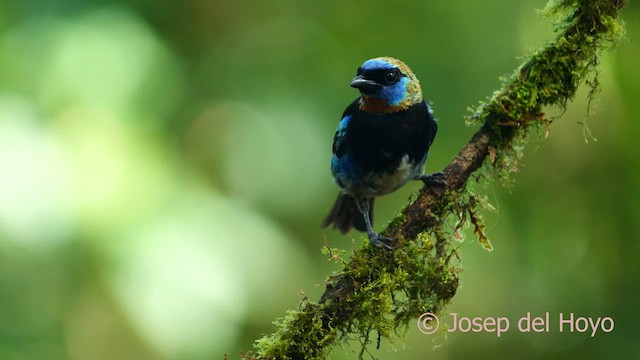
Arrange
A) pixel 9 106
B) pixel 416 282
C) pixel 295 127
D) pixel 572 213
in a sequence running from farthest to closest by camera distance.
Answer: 1. pixel 572 213
2. pixel 295 127
3. pixel 9 106
4. pixel 416 282

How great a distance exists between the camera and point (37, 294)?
370 centimetres

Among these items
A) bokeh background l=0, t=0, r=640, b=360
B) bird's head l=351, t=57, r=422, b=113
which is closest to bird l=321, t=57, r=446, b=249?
bird's head l=351, t=57, r=422, b=113

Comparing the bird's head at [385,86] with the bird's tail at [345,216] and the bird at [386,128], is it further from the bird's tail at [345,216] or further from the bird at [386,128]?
the bird's tail at [345,216]

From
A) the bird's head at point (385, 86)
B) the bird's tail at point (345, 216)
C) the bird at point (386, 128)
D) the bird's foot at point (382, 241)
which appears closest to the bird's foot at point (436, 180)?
the bird's foot at point (382, 241)

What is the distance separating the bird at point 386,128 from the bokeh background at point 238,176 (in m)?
0.71

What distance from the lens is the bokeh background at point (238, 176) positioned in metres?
3.51

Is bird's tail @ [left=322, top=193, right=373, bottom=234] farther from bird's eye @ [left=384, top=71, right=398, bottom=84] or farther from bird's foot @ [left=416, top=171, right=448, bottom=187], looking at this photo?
bird's foot @ [left=416, top=171, right=448, bottom=187]

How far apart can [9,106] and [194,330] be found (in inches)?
55.3

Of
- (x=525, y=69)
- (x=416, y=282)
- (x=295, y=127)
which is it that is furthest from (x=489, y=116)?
(x=295, y=127)

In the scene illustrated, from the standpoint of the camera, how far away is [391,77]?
318cm

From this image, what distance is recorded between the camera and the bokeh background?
3.51m

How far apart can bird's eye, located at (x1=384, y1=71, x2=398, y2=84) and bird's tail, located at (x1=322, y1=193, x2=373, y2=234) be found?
33.5 inches

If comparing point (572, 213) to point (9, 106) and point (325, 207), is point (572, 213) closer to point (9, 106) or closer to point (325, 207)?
point (325, 207)

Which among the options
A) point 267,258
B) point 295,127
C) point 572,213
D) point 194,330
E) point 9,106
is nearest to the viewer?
point 194,330
